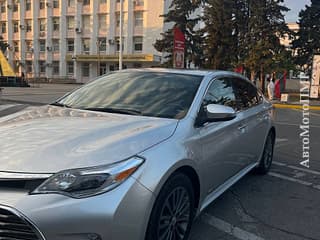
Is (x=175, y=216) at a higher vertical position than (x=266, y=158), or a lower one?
higher

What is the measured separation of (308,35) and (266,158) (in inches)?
1188

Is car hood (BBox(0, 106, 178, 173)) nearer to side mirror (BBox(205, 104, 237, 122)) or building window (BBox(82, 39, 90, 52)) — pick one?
side mirror (BBox(205, 104, 237, 122))

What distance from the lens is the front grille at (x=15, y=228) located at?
2.24m


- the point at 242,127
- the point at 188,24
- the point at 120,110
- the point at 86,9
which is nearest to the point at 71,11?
the point at 86,9

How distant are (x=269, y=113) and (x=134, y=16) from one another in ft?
163

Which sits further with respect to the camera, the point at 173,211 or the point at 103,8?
the point at 103,8

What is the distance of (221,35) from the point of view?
32.2m

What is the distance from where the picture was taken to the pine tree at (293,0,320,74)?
3247cm

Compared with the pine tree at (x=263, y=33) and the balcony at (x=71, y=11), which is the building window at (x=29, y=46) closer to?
the balcony at (x=71, y=11)

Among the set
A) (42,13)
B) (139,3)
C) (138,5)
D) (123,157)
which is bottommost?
(123,157)

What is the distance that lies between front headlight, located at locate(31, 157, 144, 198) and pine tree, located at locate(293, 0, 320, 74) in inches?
1315

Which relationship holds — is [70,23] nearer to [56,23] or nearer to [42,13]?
[56,23]

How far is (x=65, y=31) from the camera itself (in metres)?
58.3

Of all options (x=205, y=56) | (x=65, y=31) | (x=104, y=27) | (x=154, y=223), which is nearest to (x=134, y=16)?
A: (x=104, y=27)
